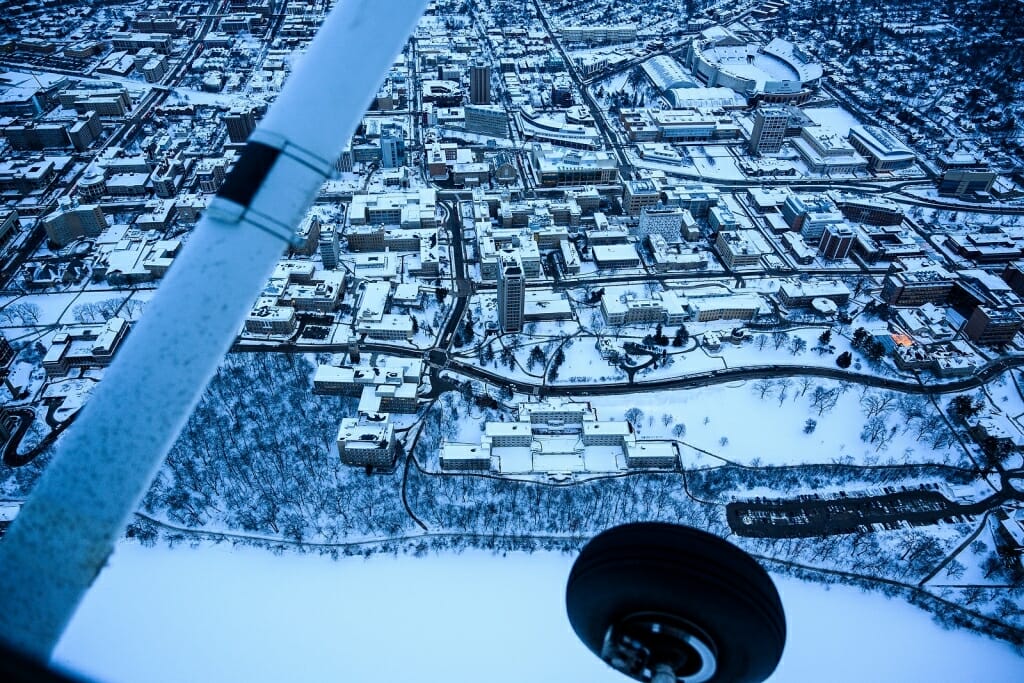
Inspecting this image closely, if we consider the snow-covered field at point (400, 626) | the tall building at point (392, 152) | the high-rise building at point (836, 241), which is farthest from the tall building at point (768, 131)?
the snow-covered field at point (400, 626)

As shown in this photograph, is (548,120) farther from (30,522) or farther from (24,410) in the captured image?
(30,522)

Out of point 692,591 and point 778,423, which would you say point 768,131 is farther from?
point 692,591

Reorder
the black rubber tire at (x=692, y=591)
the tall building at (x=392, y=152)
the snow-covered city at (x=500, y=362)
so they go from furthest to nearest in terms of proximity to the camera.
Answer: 1. the tall building at (x=392, y=152)
2. the snow-covered city at (x=500, y=362)
3. the black rubber tire at (x=692, y=591)

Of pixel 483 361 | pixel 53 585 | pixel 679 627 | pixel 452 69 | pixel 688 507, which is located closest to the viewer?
pixel 53 585

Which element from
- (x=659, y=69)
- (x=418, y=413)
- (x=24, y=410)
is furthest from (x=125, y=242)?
(x=659, y=69)

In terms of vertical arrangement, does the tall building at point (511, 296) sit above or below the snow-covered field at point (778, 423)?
above

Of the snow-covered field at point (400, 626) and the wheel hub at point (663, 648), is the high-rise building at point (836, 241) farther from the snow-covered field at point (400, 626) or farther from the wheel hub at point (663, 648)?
the wheel hub at point (663, 648)

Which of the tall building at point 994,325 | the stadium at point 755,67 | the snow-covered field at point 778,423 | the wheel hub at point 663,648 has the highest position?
the wheel hub at point 663,648
